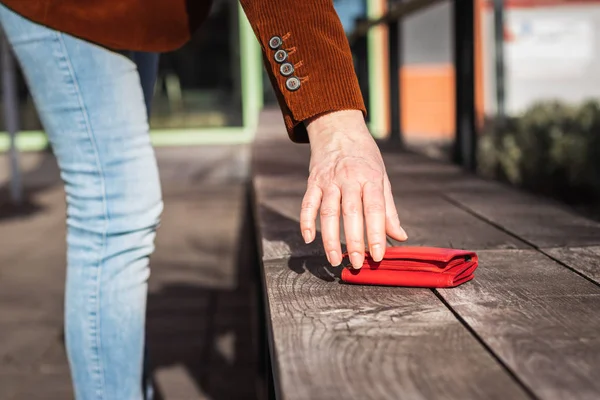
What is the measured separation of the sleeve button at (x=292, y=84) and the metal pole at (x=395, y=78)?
12.4 feet

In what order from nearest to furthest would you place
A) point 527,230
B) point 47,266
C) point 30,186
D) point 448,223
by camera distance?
point 527,230
point 448,223
point 47,266
point 30,186

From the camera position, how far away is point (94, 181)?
1.46m

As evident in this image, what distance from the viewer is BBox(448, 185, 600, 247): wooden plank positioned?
1.54 m

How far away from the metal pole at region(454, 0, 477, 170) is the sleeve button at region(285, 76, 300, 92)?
2.11 m

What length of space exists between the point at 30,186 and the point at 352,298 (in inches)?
273

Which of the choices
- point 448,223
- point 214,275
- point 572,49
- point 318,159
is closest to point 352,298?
point 318,159

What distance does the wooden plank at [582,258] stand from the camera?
124 centimetres

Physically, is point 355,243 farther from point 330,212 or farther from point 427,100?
point 427,100

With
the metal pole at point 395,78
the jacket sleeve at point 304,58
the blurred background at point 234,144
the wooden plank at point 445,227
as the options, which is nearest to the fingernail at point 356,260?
the jacket sleeve at point 304,58

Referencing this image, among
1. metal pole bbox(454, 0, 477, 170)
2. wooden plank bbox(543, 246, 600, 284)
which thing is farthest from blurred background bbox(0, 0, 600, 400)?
wooden plank bbox(543, 246, 600, 284)

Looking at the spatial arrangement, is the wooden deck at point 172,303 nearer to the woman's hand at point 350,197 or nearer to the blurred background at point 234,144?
the blurred background at point 234,144

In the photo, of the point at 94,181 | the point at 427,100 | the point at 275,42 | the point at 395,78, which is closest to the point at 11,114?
the point at 395,78

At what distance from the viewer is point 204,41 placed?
9.66m

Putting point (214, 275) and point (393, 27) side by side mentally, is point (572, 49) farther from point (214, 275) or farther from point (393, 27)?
point (214, 275)
